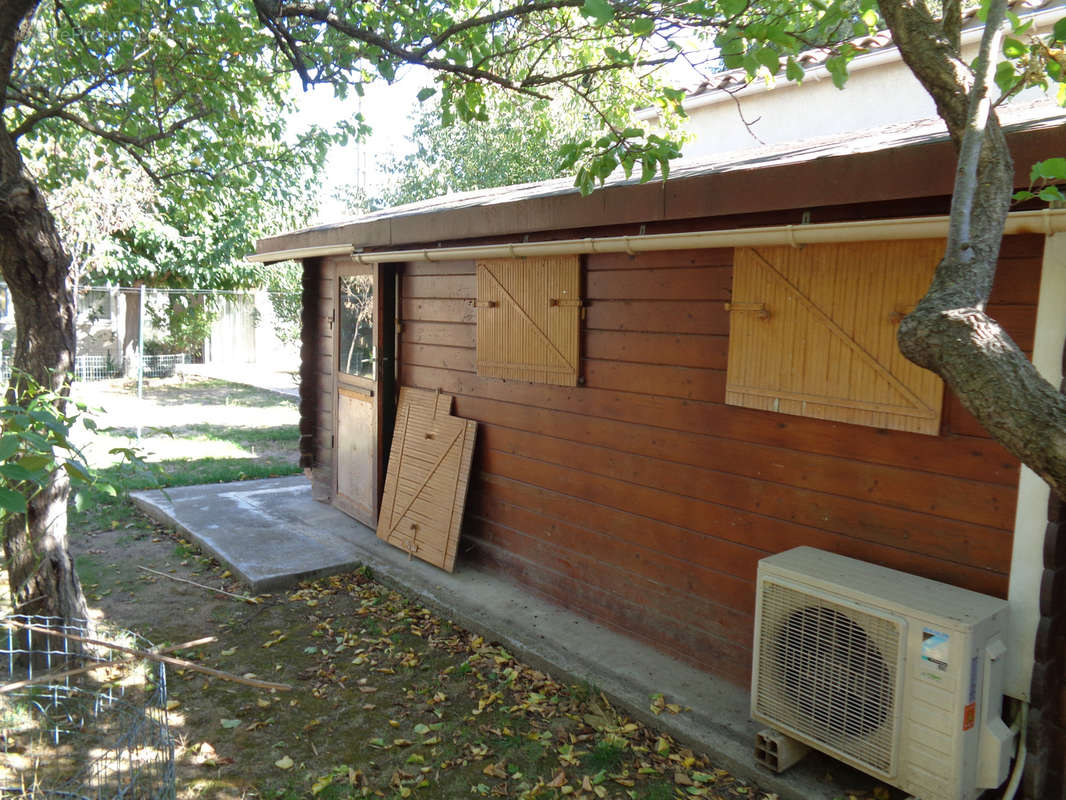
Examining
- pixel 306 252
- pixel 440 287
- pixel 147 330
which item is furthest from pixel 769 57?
pixel 147 330

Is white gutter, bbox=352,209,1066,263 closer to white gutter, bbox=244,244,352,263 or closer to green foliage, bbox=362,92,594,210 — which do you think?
white gutter, bbox=244,244,352,263

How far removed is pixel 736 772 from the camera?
3568 mm

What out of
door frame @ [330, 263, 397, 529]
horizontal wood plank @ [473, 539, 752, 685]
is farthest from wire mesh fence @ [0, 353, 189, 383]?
horizontal wood plank @ [473, 539, 752, 685]

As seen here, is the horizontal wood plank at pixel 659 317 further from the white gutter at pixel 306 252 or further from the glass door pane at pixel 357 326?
the white gutter at pixel 306 252

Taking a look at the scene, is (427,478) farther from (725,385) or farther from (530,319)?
(725,385)

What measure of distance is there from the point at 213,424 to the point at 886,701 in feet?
40.3

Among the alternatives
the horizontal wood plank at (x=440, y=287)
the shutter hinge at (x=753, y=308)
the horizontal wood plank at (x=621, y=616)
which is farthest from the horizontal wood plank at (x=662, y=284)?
the horizontal wood plank at (x=621, y=616)

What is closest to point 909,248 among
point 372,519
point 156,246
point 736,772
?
point 736,772

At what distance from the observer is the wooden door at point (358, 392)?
7090 millimetres

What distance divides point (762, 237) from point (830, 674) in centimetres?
194

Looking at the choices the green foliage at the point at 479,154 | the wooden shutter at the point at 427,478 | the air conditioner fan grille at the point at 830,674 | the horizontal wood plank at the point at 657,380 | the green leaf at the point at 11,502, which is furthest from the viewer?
the green foliage at the point at 479,154

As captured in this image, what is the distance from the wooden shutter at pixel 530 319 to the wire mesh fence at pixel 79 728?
2877 millimetres

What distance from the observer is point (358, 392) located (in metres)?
7.49

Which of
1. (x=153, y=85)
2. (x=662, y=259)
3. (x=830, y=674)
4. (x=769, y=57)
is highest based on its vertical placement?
(x=153, y=85)
